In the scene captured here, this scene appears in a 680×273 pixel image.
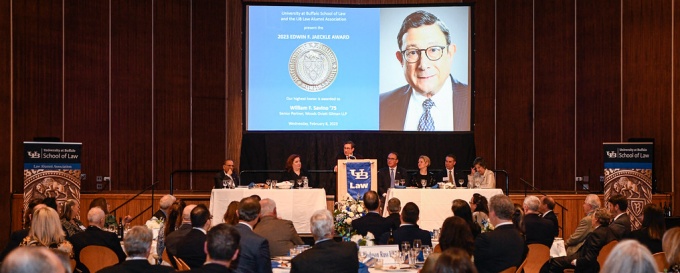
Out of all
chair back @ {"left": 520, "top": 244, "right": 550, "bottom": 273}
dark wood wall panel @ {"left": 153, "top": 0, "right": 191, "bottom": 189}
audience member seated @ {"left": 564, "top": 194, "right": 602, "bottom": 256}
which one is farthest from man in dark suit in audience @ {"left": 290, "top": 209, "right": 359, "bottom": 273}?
dark wood wall panel @ {"left": 153, "top": 0, "right": 191, "bottom": 189}

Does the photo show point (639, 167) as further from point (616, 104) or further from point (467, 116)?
point (467, 116)

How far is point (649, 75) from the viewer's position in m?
14.4

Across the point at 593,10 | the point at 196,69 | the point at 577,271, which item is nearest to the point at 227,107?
the point at 196,69

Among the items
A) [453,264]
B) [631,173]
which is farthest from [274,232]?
[631,173]

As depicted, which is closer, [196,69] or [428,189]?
[428,189]

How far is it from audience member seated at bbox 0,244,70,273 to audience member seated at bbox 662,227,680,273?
13.3 feet

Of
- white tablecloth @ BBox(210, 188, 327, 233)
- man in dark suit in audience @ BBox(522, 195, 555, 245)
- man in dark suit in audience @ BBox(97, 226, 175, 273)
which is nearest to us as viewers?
man in dark suit in audience @ BBox(97, 226, 175, 273)

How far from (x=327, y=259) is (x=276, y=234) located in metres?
2.04

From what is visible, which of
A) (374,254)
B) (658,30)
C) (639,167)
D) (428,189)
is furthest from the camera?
(658,30)

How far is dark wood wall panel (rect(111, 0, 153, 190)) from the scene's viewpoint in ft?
49.6

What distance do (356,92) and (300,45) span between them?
135 cm

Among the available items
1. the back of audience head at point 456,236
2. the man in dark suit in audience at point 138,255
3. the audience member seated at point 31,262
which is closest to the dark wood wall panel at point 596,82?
the back of audience head at point 456,236

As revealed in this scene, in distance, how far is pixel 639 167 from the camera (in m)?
13.4

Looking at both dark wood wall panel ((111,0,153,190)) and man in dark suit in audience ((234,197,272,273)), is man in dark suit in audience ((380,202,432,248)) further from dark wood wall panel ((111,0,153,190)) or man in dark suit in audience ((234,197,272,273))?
dark wood wall panel ((111,0,153,190))
